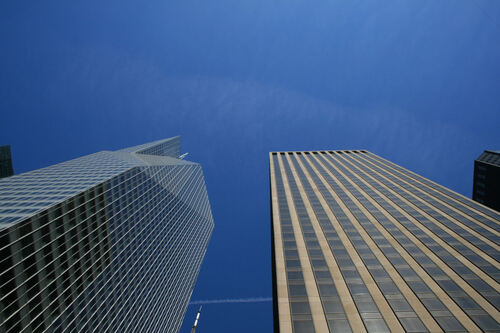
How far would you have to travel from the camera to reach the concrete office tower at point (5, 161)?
9225 cm

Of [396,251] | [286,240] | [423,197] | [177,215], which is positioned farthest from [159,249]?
[423,197]

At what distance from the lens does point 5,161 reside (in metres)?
93.4

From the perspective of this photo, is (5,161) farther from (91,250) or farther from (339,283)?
(339,283)

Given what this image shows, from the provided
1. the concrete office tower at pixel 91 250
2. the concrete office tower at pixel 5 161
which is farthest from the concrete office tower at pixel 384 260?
the concrete office tower at pixel 5 161

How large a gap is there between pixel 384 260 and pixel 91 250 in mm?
51526

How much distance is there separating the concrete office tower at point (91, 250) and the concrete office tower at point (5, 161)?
3746 centimetres

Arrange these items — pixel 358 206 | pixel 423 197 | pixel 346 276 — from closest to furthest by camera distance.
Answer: pixel 346 276 → pixel 358 206 → pixel 423 197

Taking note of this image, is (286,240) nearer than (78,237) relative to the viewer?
Yes

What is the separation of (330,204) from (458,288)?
89.2ft

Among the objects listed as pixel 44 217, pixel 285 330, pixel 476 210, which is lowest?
pixel 285 330

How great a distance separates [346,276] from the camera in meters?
33.1

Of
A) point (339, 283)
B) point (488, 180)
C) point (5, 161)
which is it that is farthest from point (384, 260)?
point (5, 161)

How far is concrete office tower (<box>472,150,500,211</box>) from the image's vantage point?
9694 cm

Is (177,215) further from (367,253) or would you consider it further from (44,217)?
(367,253)
